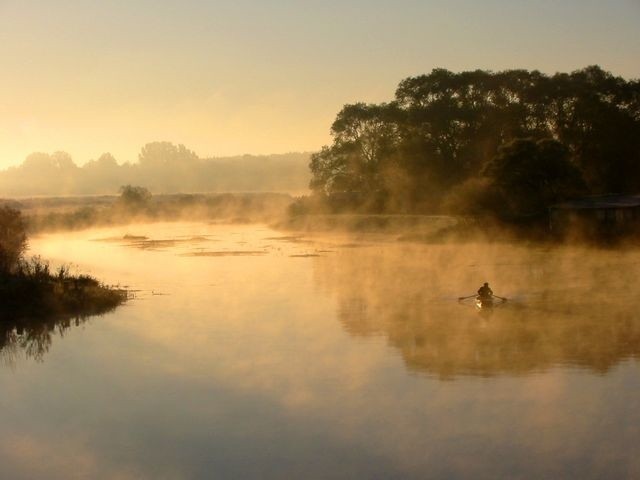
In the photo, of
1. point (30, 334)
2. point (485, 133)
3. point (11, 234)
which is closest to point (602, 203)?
point (485, 133)

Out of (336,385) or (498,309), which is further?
(498,309)

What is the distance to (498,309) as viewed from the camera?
112 ft

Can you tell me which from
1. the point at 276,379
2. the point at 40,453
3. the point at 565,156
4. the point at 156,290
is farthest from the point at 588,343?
the point at 565,156

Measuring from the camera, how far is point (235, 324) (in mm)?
32375

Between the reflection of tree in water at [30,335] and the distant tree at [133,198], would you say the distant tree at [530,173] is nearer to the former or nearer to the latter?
the reflection of tree in water at [30,335]

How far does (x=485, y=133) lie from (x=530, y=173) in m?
25.2

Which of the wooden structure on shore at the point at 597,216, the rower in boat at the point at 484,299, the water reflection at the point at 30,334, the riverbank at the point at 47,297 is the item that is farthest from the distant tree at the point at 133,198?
the rower in boat at the point at 484,299

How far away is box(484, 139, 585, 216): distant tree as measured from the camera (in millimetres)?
66312

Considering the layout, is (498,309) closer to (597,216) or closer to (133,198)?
(597,216)

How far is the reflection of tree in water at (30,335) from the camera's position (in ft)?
91.3

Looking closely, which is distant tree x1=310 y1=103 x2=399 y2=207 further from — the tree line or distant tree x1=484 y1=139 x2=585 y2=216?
distant tree x1=484 y1=139 x2=585 y2=216

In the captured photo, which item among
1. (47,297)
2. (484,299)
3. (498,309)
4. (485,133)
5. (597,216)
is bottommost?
(498,309)

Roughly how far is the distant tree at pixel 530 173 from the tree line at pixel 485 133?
4.55 feet

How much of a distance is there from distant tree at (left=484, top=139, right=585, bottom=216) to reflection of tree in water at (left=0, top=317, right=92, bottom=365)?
4182 cm
